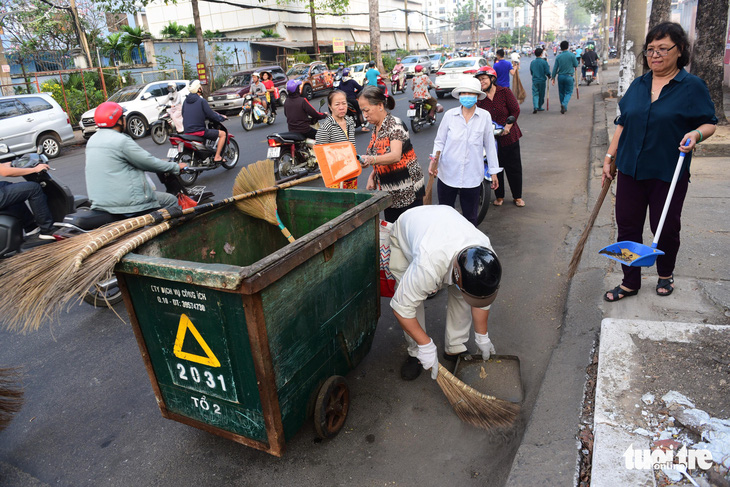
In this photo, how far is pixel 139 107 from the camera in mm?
14648

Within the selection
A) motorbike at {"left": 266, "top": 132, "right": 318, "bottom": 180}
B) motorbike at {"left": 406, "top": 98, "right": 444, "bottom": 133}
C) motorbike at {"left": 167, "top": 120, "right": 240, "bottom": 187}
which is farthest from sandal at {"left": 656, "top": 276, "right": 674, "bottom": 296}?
motorbike at {"left": 406, "top": 98, "right": 444, "bottom": 133}

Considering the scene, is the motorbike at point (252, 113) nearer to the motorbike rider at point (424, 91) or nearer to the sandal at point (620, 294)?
the motorbike rider at point (424, 91)

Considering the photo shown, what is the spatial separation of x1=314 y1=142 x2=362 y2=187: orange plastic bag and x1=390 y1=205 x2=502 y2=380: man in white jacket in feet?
3.16

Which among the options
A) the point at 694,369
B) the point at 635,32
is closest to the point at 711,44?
the point at 635,32

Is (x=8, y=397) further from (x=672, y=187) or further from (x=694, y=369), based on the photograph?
(x=672, y=187)

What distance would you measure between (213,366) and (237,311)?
1.29 feet

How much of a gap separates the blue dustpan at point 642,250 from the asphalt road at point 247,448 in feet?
2.60

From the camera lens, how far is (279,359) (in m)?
2.25

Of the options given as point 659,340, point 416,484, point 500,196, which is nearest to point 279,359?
point 416,484

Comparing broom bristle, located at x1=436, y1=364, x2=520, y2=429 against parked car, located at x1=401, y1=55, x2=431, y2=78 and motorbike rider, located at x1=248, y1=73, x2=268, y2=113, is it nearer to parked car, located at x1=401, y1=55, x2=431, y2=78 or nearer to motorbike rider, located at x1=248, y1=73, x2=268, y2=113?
motorbike rider, located at x1=248, y1=73, x2=268, y2=113

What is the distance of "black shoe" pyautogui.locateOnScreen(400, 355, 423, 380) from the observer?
127 inches

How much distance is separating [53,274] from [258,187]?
1.52 m

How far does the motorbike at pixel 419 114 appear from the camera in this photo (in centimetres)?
1154

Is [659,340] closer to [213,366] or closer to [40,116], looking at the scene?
[213,366]
